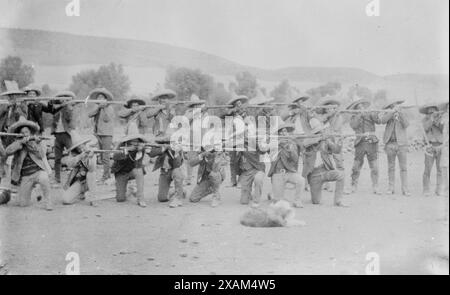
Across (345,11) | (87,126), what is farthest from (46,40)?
(345,11)

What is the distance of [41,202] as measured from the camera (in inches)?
305

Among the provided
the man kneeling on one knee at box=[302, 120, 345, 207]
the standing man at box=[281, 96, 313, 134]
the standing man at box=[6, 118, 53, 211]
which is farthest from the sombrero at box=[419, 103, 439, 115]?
the standing man at box=[6, 118, 53, 211]

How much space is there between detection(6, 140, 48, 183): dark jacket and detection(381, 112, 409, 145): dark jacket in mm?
5449

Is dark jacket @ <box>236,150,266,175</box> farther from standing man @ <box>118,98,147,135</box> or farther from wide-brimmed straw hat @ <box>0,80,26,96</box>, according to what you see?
wide-brimmed straw hat @ <box>0,80,26,96</box>

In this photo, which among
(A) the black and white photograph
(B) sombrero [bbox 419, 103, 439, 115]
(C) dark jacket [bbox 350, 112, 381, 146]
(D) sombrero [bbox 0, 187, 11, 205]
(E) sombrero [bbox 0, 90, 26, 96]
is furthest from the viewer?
(C) dark jacket [bbox 350, 112, 381, 146]

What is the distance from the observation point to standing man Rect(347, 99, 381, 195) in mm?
8422

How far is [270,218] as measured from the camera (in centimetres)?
669

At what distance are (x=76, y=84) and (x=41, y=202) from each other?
10.8 ft

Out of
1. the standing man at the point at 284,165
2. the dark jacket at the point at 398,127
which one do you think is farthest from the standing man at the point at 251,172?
the dark jacket at the point at 398,127

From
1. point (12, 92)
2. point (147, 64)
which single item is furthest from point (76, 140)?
point (147, 64)

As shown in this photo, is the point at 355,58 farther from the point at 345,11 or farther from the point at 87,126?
the point at 87,126

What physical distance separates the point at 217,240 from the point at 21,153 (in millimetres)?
3306

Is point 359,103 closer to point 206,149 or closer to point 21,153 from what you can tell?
point 206,149

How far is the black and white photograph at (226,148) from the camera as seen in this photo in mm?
6047
